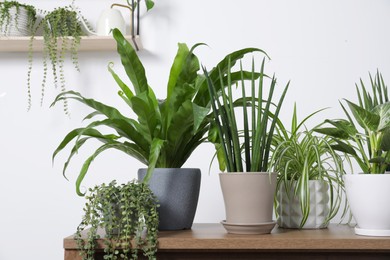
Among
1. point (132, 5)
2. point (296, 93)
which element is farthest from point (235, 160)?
point (132, 5)

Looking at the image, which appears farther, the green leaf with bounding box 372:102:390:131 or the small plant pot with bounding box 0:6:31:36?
the small plant pot with bounding box 0:6:31:36

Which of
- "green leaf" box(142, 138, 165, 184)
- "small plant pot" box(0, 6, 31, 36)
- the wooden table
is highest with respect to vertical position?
"small plant pot" box(0, 6, 31, 36)

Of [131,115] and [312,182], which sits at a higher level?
[131,115]

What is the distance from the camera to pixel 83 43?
194 cm

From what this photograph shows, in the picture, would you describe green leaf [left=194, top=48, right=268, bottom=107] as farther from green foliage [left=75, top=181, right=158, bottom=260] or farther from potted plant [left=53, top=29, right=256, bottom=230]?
green foliage [left=75, top=181, right=158, bottom=260]

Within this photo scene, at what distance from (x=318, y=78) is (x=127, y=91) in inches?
35.0

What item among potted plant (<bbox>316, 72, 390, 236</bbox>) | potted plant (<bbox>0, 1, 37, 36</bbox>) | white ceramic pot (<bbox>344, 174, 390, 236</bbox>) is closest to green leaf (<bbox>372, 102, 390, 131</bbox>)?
potted plant (<bbox>316, 72, 390, 236</bbox>)

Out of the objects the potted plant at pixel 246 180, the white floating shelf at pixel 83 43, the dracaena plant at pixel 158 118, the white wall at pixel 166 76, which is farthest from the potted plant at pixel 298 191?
the white floating shelf at pixel 83 43

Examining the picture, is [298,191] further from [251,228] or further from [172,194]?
[172,194]

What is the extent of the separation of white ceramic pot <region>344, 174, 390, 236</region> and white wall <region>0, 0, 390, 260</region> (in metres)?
0.83

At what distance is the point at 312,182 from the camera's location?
1347mm

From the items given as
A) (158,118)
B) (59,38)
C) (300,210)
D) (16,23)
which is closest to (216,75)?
(158,118)

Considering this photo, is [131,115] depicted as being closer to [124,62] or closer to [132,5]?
[132,5]

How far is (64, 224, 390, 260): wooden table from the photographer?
107 centimetres
